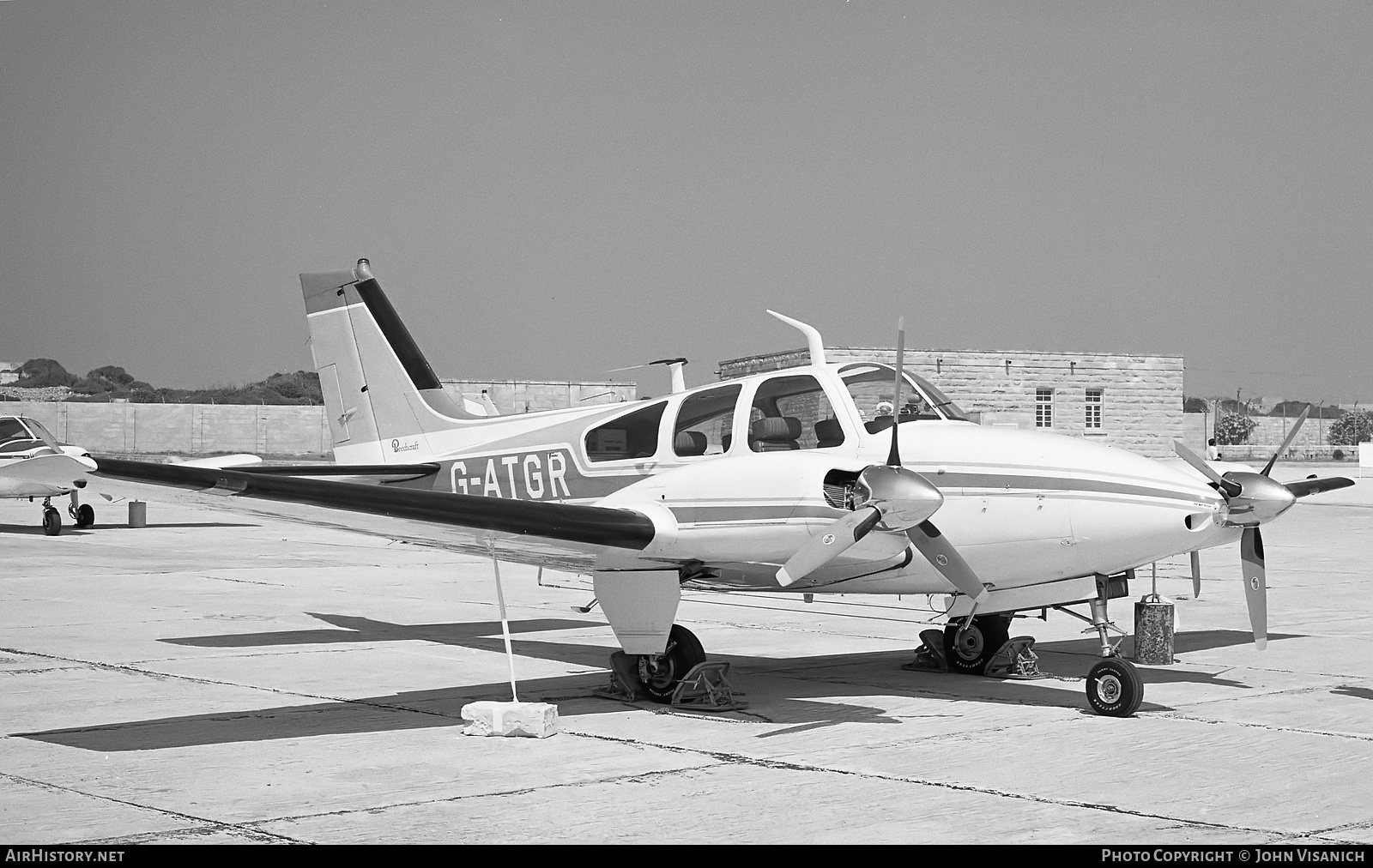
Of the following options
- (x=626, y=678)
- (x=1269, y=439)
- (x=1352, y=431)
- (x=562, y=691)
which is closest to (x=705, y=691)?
(x=626, y=678)

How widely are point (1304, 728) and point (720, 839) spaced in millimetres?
5057

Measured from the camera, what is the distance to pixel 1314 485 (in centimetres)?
1183

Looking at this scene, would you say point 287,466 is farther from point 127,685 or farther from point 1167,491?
point 1167,491

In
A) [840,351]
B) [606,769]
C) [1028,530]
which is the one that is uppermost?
[840,351]

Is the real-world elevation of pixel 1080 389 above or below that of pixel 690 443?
above

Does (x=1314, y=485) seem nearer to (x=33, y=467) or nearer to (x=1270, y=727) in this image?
(x=1270, y=727)

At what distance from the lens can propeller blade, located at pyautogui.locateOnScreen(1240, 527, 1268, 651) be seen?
1038cm

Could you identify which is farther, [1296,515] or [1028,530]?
[1296,515]

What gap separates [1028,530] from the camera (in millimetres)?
9461

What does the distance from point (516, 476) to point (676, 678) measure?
8.94 ft

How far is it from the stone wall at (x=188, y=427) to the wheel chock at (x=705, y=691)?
236 feet

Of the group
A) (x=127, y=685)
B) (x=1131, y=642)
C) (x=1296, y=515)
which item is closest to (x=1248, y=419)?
(x=1296, y=515)

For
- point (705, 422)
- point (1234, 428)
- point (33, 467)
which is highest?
point (1234, 428)

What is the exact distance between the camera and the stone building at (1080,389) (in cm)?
6194
